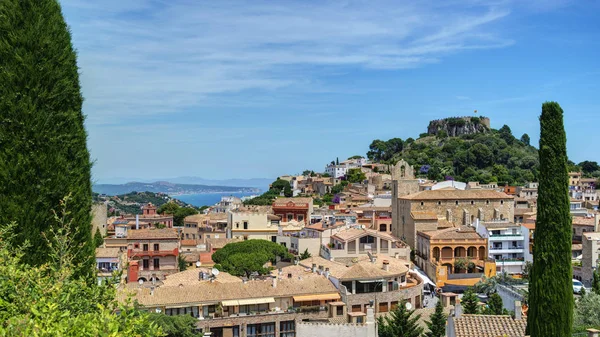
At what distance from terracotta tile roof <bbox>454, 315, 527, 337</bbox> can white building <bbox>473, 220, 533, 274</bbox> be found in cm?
2769

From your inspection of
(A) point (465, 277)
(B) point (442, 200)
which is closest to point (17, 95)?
(A) point (465, 277)

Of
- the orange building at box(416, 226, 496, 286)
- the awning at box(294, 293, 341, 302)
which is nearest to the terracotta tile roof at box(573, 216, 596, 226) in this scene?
the orange building at box(416, 226, 496, 286)

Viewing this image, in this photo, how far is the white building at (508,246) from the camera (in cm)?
4372

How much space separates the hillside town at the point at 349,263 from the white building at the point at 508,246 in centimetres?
9

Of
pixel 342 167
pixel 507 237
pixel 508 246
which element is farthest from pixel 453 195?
pixel 342 167

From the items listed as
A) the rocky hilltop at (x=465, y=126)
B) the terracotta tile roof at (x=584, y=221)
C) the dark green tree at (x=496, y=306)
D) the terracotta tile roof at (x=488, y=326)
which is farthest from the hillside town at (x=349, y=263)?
the rocky hilltop at (x=465, y=126)

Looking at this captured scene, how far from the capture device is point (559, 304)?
15172 millimetres

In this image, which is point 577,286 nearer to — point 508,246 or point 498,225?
point 508,246

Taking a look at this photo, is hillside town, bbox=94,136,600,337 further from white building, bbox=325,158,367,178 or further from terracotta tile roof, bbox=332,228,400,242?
white building, bbox=325,158,367,178

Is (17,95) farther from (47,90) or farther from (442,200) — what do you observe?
(442,200)

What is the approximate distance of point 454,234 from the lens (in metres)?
43.7

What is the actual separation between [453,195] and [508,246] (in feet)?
25.5

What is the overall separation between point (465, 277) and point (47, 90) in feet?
120

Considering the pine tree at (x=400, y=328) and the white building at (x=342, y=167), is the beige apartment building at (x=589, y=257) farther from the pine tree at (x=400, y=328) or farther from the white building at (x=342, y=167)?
the white building at (x=342, y=167)
